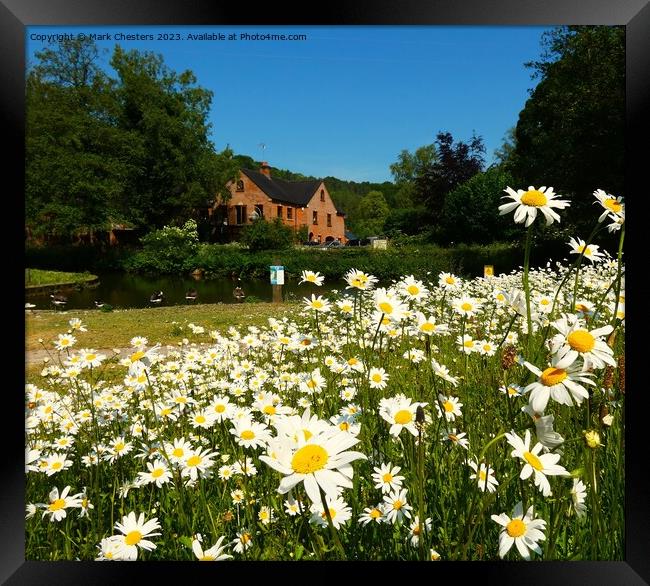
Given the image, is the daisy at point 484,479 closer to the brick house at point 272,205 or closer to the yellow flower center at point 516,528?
the yellow flower center at point 516,528

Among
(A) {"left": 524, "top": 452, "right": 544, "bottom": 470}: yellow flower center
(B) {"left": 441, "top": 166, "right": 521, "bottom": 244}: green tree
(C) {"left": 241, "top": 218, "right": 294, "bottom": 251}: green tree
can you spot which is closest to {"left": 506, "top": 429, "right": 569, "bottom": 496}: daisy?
(A) {"left": 524, "top": 452, "right": 544, "bottom": 470}: yellow flower center

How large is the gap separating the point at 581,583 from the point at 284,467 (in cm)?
116

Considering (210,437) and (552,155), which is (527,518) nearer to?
(210,437)

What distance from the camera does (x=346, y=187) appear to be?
3.78 meters

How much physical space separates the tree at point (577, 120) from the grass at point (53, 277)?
2175 mm

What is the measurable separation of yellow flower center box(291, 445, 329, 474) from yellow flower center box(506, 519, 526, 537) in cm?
55

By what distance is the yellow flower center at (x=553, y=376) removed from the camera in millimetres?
977

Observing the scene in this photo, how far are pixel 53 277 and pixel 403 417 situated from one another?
8.18 ft

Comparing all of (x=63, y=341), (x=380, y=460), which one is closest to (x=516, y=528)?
(x=380, y=460)

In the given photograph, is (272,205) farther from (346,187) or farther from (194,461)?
(194,461)

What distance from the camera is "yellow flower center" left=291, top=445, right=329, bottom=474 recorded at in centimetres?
81

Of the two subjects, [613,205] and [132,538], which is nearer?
[132,538]

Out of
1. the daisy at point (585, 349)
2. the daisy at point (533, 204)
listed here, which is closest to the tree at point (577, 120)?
the daisy at point (533, 204)
